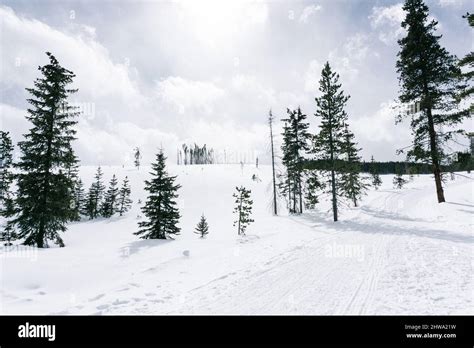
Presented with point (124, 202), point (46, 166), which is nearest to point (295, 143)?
point (46, 166)

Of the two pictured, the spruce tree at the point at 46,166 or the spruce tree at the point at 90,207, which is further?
the spruce tree at the point at 90,207

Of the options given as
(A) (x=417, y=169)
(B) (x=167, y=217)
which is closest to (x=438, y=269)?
(A) (x=417, y=169)

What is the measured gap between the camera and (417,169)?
Result: 1784cm

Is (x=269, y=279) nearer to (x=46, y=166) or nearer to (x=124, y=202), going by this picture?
(x=46, y=166)

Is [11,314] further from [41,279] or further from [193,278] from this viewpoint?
[193,278]

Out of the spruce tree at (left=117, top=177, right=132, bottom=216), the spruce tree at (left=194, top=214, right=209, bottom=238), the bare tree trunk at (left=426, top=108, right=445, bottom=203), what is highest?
the bare tree trunk at (left=426, top=108, right=445, bottom=203)

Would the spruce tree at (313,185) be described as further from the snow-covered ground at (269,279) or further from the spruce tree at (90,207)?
the spruce tree at (90,207)

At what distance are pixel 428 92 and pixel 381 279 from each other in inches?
707
